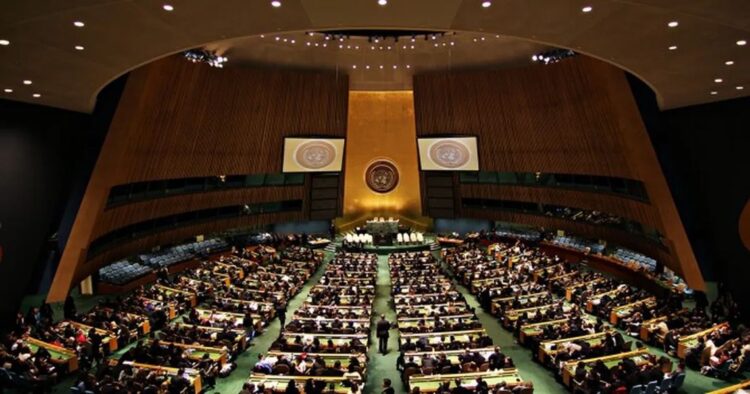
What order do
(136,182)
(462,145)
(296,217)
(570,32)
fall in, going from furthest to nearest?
(296,217) → (462,145) → (136,182) → (570,32)

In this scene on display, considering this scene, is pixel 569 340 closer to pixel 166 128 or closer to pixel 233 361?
pixel 233 361

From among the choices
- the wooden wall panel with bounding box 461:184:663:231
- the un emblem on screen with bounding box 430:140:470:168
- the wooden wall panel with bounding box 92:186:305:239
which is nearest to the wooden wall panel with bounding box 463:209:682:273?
the wooden wall panel with bounding box 461:184:663:231

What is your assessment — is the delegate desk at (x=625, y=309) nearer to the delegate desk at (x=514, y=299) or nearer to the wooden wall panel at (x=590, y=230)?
the wooden wall panel at (x=590, y=230)

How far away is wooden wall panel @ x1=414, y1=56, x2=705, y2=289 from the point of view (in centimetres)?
1487

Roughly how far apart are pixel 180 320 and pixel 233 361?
4.19 meters

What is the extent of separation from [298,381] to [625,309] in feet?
34.3

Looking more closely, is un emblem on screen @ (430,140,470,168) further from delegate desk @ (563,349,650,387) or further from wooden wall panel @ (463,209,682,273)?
delegate desk @ (563,349,650,387)

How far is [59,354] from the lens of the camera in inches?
444

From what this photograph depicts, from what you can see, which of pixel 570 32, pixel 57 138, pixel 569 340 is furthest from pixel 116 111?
pixel 569 340

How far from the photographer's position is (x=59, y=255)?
14.4m

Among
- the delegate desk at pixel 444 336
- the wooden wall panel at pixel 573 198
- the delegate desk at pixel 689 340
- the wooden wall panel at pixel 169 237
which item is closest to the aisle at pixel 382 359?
the delegate desk at pixel 444 336

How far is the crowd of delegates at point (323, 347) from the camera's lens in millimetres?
9477

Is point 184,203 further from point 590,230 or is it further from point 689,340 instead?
point 689,340

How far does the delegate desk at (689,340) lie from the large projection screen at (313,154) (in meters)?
18.1
